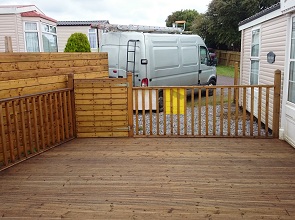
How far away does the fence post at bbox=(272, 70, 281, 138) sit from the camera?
606 centimetres

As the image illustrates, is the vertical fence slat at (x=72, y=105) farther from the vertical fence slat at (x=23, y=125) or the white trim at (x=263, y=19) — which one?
the white trim at (x=263, y=19)

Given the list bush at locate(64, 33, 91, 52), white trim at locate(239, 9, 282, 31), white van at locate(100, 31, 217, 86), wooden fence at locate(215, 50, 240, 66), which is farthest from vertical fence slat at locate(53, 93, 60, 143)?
wooden fence at locate(215, 50, 240, 66)

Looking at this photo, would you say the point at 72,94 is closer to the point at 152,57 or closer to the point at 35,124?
the point at 35,124

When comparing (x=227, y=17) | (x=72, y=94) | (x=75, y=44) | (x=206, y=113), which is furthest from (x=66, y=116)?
(x=227, y=17)

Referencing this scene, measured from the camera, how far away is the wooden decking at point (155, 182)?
332 cm

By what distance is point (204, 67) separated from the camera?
1157 centimetres

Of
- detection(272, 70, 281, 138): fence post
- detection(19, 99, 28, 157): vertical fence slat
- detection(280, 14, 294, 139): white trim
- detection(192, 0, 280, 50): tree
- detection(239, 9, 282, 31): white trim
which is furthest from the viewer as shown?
detection(192, 0, 280, 50): tree

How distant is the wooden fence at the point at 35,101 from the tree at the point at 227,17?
71.2ft

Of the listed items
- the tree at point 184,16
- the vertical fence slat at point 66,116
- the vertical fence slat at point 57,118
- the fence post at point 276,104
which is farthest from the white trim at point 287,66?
the tree at point 184,16

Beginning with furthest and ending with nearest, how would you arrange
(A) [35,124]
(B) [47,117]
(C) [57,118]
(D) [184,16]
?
(D) [184,16] → (C) [57,118] → (B) [47,117] → (A) [35,124]

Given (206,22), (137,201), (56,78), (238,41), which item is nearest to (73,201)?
(137,201)

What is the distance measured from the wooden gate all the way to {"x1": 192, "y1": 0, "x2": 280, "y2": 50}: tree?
71.0 feet

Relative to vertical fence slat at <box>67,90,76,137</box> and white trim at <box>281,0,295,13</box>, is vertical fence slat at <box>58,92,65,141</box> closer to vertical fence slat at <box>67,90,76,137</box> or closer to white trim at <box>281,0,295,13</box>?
vertical fence slat at <box>67,90,76,137</box>

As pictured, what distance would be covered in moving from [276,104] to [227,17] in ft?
74.3
